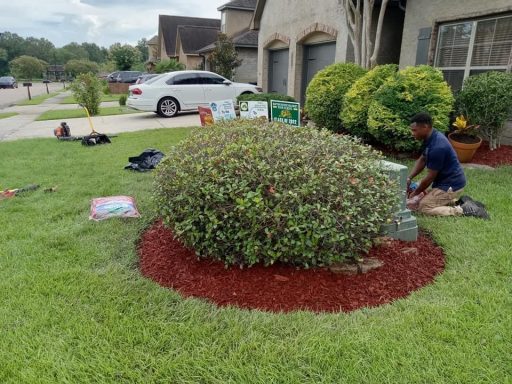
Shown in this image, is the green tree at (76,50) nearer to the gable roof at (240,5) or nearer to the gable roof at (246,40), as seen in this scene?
the gable roof at (240,5)

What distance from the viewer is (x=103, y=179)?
6102 millimetres

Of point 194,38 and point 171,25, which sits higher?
point 171,25

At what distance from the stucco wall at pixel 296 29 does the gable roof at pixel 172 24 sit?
2661 cm

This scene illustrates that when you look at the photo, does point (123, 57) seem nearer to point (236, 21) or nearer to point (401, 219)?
point (236, 21)

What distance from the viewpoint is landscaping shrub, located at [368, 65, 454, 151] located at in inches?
245

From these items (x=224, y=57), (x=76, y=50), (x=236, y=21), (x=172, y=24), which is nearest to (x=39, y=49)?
(x=76, y=50)

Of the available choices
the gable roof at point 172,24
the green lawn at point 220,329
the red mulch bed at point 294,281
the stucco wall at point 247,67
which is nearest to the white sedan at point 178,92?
the stucco wall at point 247,67

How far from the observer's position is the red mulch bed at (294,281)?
283 centimetres

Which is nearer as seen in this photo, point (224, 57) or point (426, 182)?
point (426, 182)

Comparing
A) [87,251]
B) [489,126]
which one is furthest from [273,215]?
[489,126]

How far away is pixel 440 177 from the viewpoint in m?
4.32

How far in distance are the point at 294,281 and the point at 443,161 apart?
2.32 metres

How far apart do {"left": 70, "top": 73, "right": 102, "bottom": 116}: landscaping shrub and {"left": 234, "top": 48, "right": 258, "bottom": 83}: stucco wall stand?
33.2ft

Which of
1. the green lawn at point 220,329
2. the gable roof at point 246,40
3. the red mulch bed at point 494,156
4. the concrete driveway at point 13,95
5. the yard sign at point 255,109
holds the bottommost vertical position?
the concrete driveway at point 13,95
